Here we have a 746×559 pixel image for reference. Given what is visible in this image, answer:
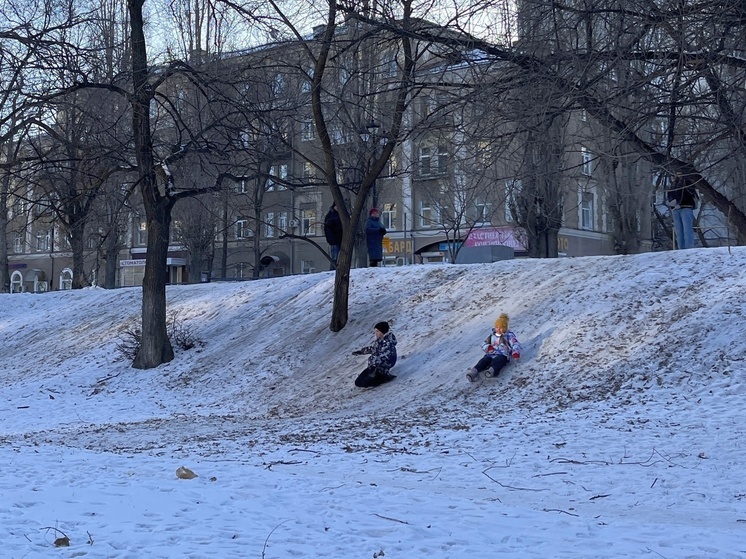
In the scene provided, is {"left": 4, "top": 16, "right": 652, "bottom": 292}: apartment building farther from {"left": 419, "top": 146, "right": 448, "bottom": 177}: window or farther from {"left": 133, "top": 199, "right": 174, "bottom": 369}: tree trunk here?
{"left": 133, "top": 199, "right": 174, "bottom": 369}: tree trunk

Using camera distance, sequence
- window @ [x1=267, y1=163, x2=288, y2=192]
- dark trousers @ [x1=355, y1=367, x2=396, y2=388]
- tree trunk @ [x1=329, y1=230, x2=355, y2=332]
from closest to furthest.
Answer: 1. dark trousers @ [x1=355, y1=367, x2=396, y2=388]
2. window @ [x1=267, y1=163, x2=288, y2=192]
3. tree trunk @ [x1=329, y1=230, x2=355, y2=332]

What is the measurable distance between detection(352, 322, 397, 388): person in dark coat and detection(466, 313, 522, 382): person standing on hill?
1.54 metres

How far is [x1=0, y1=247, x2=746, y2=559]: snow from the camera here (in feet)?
19.1

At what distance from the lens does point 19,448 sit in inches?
378

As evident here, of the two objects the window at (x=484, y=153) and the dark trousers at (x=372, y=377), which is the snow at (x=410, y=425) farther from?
the window at (x=484, y=153)

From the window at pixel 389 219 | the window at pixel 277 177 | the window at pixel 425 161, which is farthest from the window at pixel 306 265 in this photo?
the window at pixel 425 161

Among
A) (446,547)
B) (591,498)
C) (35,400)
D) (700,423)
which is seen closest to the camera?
(446,547)

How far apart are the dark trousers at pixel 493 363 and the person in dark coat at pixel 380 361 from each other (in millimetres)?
1778

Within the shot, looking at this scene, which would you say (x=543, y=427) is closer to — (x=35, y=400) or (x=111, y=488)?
(x=111, y=488)

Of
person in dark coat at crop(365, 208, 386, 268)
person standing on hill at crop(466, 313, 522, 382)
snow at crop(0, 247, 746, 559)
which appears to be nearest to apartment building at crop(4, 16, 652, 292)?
person in dark coat at crop(365, 208, 386, 268)

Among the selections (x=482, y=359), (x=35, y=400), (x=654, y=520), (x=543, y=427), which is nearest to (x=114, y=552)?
(x=654, y=520)

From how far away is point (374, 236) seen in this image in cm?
2103

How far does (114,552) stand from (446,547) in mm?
1997

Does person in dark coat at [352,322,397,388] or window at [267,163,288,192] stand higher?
window at [267,163,288,192]
